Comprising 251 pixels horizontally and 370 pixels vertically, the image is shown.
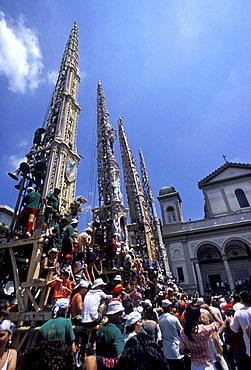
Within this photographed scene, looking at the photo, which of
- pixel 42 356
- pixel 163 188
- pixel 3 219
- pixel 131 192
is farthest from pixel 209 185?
pixel 42 356

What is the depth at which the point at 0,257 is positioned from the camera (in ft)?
19.0

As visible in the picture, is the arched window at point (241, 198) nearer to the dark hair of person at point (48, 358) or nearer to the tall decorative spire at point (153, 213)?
the tall decorative spire at point (153, 213)

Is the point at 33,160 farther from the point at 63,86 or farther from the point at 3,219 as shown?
the point at 3,219

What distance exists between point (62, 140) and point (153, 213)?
49.3 ft

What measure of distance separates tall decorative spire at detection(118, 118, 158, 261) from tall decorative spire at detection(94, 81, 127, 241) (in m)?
5.56

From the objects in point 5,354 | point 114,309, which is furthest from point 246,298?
point 5,354

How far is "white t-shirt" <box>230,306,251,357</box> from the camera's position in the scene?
288cm

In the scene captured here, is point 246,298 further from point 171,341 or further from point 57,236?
point 57,236

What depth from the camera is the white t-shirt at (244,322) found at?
288 centimetres

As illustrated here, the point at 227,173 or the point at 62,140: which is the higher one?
the point at 227,173

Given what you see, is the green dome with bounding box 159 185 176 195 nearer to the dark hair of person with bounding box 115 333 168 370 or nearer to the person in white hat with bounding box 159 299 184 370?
the person in white hat with bounding box 159 299 184 370

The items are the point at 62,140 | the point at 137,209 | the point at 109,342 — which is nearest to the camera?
the point at 109,342

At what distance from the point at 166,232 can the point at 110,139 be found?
16.3m

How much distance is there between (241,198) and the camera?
25531mm
